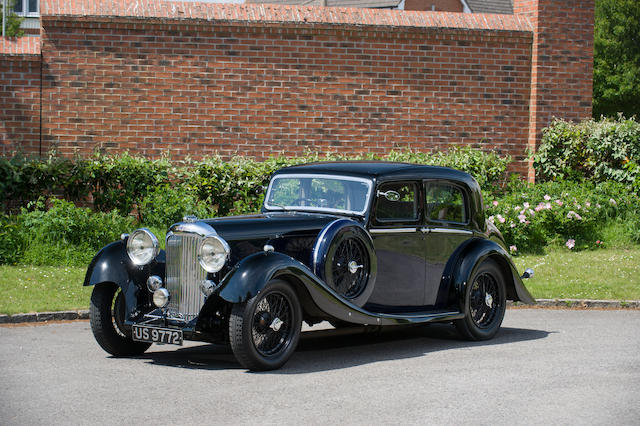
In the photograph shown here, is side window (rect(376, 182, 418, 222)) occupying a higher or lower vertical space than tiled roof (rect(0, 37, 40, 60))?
Result: lower

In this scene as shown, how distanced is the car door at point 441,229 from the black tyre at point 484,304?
0.94ft

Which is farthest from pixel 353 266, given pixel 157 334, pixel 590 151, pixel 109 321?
pixel 590 151

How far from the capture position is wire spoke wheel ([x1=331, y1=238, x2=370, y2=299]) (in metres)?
7.96

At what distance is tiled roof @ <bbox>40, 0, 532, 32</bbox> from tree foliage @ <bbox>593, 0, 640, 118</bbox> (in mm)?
26480

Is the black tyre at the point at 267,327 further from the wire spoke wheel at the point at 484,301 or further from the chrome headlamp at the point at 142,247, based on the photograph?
the wire spoke wheel at the point at 484,301

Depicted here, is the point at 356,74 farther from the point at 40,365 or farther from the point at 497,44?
the point at 40,365

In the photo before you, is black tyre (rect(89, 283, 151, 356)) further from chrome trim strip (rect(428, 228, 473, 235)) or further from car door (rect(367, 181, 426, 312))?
chrome trim strip (rect(428, 228, 473, 235))

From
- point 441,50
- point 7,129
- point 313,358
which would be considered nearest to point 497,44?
point 441,50

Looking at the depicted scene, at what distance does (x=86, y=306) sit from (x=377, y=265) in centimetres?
367

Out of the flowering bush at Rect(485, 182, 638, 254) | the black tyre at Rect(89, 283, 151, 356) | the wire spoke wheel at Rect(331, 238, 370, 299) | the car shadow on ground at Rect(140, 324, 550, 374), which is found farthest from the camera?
the flowering bush at Rect(485, 182, 638, 254)

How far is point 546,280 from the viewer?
40.7ft

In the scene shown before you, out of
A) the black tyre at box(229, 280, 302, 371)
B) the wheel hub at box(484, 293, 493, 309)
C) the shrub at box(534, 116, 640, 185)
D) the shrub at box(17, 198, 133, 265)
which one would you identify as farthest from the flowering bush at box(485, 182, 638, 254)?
the black tyre at box(229, 280, 302, 371)

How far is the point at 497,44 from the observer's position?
1625 cm

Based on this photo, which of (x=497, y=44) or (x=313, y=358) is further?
(x=497, y=44)
